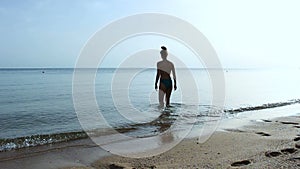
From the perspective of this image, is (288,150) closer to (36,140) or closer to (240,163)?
(240,163)

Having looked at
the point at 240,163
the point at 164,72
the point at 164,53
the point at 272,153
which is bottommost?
the point at 240,163

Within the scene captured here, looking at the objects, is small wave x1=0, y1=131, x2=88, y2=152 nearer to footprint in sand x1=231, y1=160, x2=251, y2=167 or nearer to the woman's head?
footprint in sand x1=231, y1=160, x2=251, y2=167

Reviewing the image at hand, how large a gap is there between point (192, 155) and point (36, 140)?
14.8 ft

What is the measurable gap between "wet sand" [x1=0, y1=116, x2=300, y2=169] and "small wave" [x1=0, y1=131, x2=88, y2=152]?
413 millimetres

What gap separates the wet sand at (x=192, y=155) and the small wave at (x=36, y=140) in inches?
16.3

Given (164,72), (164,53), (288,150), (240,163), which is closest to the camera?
(240,163)

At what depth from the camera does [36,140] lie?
8375mm

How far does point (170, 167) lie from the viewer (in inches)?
215

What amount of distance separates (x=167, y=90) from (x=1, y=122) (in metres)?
6.82

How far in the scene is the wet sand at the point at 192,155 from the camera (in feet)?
18.3

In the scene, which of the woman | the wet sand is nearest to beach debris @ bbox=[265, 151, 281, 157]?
the wet sand

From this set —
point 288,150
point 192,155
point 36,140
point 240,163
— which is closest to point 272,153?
point 288,150

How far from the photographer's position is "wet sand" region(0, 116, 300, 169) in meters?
5.58

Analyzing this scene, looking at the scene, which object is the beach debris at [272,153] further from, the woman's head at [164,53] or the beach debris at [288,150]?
the woman's head at [164,53]
